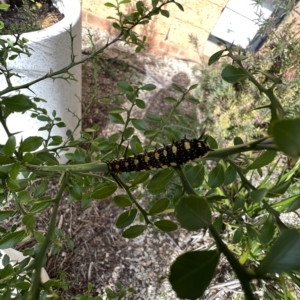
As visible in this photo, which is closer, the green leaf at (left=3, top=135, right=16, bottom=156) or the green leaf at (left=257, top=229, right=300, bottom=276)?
the green leaf at (left=257, top=229, right=300, bottom=276)

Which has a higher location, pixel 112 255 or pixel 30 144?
pixel 30 144

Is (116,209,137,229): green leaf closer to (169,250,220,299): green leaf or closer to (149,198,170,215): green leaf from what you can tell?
(149,198,170,215): green leaf

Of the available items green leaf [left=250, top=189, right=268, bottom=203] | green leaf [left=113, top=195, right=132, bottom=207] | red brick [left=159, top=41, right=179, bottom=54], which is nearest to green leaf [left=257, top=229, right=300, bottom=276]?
green leaf [left=250, top=189, right=268, bottom=203]

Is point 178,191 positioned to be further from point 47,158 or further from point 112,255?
A: point 112,255

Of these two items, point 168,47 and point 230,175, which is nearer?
point 230,175

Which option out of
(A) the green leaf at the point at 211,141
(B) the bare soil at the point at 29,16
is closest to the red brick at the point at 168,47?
(B) the bare soil at the point at 29,16

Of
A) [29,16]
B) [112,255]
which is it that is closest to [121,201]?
[29,16]

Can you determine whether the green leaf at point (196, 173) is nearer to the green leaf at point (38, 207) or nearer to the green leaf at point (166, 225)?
the green leaf at point (166, 225)
